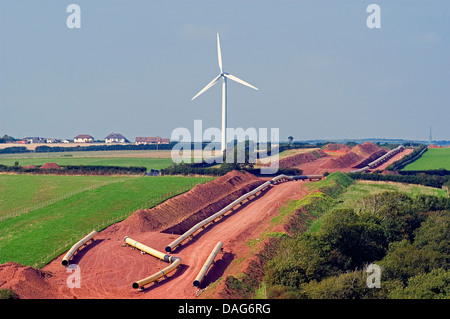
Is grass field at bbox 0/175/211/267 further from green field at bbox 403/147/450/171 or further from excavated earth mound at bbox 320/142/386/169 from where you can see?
green field at bbox 403/147/450/171

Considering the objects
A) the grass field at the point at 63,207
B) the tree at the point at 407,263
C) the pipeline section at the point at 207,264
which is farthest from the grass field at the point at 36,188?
the tree at the point at 407,263

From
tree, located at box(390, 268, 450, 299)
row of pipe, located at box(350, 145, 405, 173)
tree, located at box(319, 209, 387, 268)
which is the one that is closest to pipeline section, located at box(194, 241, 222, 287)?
tree, located at box(319, 209, 387, 268)

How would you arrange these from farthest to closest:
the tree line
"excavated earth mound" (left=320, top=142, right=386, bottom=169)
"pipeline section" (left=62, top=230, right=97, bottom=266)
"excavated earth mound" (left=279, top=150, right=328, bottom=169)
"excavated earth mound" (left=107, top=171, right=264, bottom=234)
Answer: "excavated earth mound" (left=279, top=150, right=328, bottom=169), "excavated earth mound" (left=320, top=142, right=386, bottom=169), "excavated earth mound" (left=107, top=171, right=264, bottom=234), "pipeline section" (left=62, top=230, right=97, bottom=266), the tree line

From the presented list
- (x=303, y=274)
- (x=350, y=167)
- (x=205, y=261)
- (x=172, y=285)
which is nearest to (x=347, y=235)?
(x=303, y=274)

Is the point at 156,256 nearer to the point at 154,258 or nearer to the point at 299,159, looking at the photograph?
the point at 154,258

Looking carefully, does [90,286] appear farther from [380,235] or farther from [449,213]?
[449,213]
